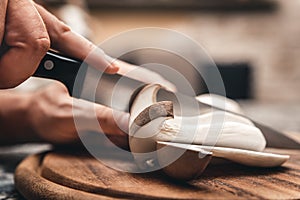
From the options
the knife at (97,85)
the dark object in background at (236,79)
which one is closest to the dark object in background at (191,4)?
the dark object in background at (236,79)

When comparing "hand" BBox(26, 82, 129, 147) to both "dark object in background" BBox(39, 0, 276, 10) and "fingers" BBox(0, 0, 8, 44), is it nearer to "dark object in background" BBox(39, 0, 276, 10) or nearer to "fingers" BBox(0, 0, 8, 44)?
"fingers" BBox(0, 0, 8, 44)

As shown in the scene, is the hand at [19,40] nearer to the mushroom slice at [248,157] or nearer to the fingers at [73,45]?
the fingers at [73,45]

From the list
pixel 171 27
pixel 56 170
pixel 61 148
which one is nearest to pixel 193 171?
pixel 56 170

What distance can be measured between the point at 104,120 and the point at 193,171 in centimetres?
26

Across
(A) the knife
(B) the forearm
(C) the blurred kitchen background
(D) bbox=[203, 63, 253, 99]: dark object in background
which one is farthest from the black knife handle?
(D) bbox=[203, 63, 253, 99]: dark object in background

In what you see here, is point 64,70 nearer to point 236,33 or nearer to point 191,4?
point 191,4

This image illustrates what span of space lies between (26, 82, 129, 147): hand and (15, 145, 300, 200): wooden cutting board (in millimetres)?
67

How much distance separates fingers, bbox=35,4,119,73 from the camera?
1.90 feet

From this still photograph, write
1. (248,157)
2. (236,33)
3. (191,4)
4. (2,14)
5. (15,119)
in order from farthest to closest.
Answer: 1. (236,33)
2. (191,4)
3. (15,119)
4. (248,157)
5. (2,14)

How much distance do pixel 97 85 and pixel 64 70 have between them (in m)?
0.05

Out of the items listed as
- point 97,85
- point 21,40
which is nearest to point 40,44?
point 21,40

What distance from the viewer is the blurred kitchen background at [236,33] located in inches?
127

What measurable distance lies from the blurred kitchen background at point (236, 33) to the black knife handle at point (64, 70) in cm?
256

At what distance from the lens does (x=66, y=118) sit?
740 millimetres
